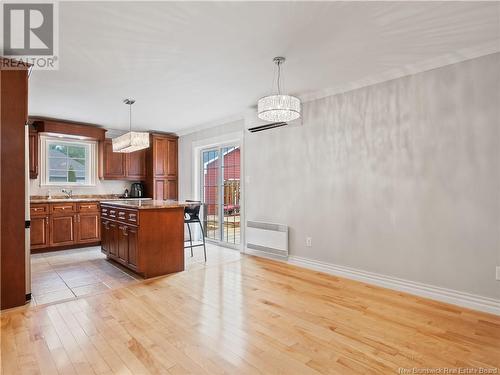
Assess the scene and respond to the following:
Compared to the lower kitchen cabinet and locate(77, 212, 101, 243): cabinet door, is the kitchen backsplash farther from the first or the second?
the lower kitchen cabinet

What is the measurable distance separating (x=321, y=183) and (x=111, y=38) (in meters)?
2.92

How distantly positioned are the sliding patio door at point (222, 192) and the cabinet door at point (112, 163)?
1.75 meters

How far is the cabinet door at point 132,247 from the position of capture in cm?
371

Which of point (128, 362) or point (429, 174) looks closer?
point (128, 362)

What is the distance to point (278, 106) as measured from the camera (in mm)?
2857

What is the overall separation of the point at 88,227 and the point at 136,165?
65.9 inches

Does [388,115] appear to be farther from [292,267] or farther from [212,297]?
[212,297]

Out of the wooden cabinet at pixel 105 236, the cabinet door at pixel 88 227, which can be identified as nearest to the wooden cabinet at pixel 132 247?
the wooden cabinet at pixel 105 236

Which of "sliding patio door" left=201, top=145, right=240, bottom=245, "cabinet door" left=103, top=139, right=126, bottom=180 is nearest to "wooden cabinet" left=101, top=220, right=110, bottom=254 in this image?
"sliding patio door" left=201, top=145, right=240, bottom=245

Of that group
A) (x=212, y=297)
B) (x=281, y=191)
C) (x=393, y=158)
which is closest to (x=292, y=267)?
(x=281, y=191)

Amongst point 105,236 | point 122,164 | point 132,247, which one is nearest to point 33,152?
point 122,164

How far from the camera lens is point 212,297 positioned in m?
3.08

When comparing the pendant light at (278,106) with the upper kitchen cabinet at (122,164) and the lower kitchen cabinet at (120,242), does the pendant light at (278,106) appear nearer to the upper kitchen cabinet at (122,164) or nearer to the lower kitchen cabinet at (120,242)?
the lower kitchen cabinet at (120,242)

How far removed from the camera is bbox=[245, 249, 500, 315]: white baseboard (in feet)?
9.01
